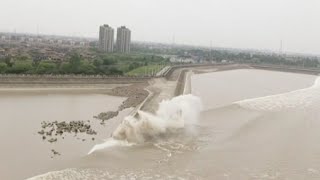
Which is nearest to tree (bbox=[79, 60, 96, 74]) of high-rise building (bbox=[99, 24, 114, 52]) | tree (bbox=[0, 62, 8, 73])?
tree (bbox=[0, 62, 8, 73])

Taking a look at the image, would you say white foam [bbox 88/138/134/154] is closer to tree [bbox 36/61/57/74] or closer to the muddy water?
the muddy water

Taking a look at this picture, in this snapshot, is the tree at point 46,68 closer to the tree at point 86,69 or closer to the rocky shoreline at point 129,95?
the tree at point 86,69

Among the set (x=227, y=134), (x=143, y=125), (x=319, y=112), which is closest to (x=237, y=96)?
(x=319, y=112)

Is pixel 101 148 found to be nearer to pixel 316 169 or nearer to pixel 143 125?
pixel 143 125

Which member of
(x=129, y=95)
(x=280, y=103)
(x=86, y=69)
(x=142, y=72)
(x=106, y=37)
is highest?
(x=106, y=37)

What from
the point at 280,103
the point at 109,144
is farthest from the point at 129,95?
the point at 109,144

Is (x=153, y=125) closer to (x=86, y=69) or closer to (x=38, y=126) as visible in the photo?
(x=38, y=126)

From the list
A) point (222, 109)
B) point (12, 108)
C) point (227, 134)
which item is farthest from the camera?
point (222, 109)

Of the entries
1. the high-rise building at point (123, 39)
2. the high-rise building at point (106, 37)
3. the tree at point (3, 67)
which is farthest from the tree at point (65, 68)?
the high-rise building at point (106, 37)
